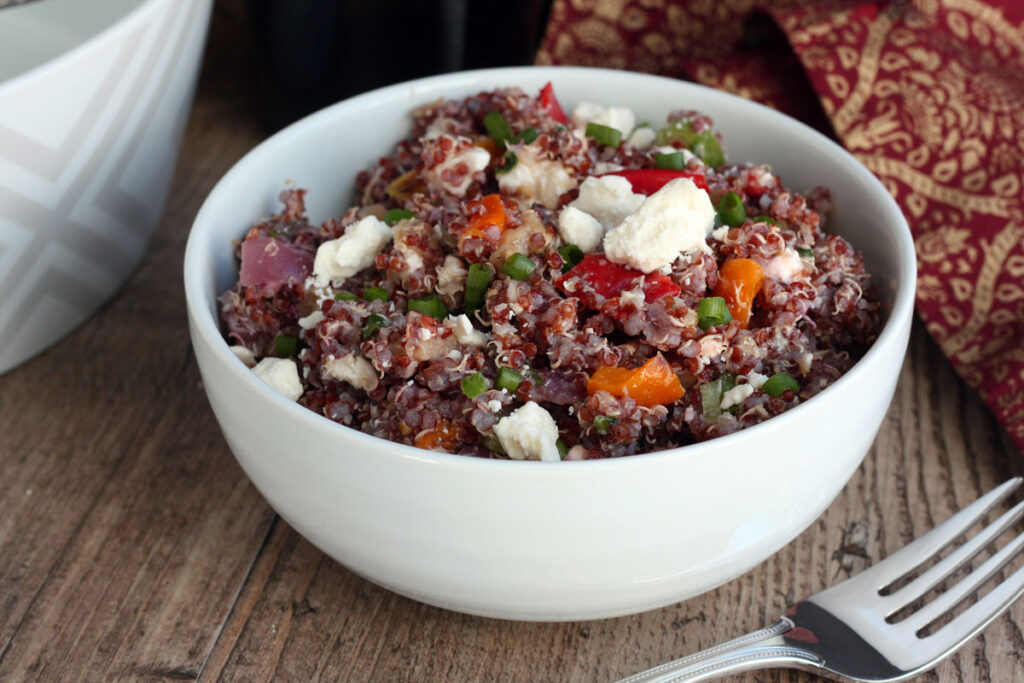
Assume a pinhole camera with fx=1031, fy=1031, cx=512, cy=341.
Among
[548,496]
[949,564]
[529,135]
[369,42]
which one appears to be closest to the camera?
[548,496]

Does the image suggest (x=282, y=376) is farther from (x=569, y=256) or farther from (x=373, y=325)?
(x=569, y=256)

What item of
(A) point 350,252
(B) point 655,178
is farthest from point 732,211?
(A) point 350,252

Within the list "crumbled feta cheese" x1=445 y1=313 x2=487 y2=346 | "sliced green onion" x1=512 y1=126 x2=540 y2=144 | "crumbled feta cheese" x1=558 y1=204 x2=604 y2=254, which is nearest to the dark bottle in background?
"sliced green onion" x1=512 y1=126 x2=540 y2=144

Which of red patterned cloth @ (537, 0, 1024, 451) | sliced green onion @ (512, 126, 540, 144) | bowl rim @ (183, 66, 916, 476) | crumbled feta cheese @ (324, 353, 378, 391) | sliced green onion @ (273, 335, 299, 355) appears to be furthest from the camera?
red patterned cloth @ (537, 0, 1024, 451)

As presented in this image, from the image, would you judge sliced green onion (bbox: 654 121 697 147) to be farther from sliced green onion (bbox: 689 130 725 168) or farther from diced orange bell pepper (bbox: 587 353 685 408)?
diced orange bell pepper (bbox: 587 353 685 408)

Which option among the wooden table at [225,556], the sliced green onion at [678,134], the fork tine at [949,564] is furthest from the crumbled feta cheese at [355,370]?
the fork tine at [949,564]

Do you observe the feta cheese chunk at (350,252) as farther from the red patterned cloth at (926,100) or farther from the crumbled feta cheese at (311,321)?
the red patterned cloth at (926,100)
